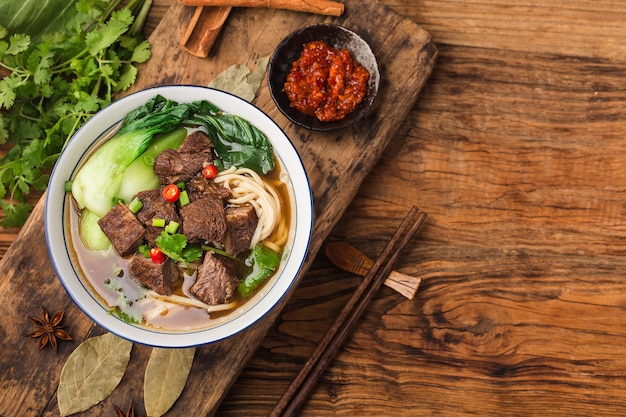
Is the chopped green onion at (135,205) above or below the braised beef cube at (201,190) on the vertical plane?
below

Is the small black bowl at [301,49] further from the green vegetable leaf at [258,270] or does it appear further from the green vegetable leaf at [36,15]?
the green vegetable leaf at [36,15]

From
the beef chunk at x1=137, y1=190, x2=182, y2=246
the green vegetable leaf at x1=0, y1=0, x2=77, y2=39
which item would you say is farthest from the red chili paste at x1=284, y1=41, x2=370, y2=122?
the green vegetable leaf at x1=0, y1=0, x2=77, y2=39

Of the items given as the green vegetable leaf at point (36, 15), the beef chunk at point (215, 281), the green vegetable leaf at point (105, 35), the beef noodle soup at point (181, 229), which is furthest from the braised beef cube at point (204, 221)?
the green vegetable leaf at point (36, 15)

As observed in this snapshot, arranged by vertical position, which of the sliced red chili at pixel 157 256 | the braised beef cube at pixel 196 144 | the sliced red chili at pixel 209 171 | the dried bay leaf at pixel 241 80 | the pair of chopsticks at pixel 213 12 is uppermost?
the pair of chopsticks at pixel 213 12

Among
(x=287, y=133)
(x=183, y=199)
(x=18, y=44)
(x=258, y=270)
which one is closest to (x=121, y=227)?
(x=183, y=199)

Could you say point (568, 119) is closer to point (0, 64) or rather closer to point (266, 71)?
point (266, 71)

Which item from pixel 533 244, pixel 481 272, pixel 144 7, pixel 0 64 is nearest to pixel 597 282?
pixel 533 244

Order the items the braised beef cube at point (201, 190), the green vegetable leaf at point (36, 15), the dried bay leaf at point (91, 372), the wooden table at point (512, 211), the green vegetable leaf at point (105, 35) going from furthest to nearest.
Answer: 1. the wooden table at point (512, 211)
2. the green vegetable leaf at point (36, 15)
3. the green vegetable leaf at point (105, 35)
4. the dried bay leaf at point (91, 372)
5. the braised beef cube at point (201, 190)

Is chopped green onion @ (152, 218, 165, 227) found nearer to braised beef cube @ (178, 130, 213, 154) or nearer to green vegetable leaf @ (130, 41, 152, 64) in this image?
braised beef cube @ (178, 130, 213, 154)

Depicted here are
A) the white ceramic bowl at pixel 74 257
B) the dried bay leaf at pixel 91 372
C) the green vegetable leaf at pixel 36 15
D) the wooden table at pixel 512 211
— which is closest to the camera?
the white ceramic bowl at pixel 74 257
